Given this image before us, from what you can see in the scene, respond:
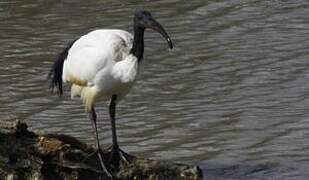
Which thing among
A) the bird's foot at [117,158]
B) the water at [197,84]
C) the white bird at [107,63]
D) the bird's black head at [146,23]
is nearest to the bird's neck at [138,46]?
the white bird at [107,63]

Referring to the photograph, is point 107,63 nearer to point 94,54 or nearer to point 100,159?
point 94,54

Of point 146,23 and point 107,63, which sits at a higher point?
point 146,23

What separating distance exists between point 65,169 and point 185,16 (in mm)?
6217

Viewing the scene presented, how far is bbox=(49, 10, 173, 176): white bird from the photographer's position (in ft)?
22.5

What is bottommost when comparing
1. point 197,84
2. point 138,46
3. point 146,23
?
point 197,84

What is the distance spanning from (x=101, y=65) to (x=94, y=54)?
0.10m

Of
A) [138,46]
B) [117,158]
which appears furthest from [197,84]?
[138,46]

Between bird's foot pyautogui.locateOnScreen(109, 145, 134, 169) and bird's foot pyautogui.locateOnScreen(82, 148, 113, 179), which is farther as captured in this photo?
bird's foot pyautogui.locateOnScreen(109, 145, 134, 169)

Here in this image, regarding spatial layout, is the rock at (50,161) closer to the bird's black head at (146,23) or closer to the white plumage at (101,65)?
the white plumage at (101,65)

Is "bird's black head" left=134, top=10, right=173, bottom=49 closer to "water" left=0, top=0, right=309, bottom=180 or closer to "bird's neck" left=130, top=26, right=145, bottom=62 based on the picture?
"bird's neck" left=130, top=26, right=145, bottom=62

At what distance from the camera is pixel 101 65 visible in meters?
6.86

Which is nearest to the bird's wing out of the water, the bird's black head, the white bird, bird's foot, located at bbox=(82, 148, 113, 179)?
the white bird

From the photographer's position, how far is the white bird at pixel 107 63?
22.5 feet

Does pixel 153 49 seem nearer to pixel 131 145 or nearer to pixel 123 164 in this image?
pixel 131 145
